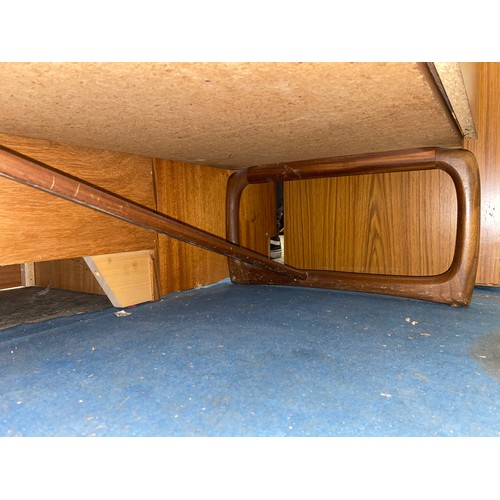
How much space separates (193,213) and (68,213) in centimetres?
47

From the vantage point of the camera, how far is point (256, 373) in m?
0.56

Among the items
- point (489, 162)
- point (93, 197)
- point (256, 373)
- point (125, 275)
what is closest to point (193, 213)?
point (125, 275)

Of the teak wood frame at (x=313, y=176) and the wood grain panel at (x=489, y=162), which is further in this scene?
the wood grain panel at (x=489, y=162)

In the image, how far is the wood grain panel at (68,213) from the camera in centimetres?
81

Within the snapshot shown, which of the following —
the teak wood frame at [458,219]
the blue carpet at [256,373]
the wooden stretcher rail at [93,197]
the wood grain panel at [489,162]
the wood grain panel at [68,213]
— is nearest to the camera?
the blue carpet at [256,373]

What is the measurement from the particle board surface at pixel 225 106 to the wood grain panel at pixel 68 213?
41 mm

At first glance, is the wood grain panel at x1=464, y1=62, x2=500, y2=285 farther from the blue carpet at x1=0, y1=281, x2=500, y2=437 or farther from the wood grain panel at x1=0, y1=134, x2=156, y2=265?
the wood grain panel at x1=0, y1=134, x2=156, y2=265

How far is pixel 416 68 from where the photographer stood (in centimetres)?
48

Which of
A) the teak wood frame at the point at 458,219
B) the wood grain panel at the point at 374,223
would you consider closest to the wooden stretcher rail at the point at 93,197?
the teak wood frame at the point at 458,219

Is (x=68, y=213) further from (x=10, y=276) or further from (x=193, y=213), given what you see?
(x=10, y=276)

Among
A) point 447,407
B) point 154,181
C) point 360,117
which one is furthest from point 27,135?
point 447,407

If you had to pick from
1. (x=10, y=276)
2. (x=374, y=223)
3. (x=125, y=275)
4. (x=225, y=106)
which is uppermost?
(x=225, y=106)

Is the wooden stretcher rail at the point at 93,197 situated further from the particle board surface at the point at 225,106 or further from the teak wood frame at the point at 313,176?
the particle board surface at the point at 225,106

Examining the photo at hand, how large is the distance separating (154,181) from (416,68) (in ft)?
2.78
